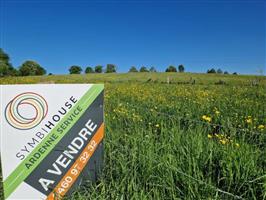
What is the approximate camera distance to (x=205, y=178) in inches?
108

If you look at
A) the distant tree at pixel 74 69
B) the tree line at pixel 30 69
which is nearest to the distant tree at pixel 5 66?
the tree line at pixel 30 69

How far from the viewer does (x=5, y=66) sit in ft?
223

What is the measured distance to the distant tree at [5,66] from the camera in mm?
65650

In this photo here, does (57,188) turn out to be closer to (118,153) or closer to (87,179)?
(87,179)

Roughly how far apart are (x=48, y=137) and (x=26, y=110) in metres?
0.29

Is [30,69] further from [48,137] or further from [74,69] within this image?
[48,137]

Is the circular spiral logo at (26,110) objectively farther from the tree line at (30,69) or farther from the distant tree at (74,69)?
the distant tree at (74,69)

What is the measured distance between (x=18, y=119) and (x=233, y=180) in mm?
1903

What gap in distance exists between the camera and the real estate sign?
2.54m

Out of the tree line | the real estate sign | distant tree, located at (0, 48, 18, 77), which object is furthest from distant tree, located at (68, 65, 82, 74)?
the real estate sign

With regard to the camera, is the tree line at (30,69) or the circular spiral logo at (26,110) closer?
the circular spiral logo at (26,110)

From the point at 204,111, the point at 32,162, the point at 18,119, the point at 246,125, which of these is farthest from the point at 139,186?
the point at 204,111

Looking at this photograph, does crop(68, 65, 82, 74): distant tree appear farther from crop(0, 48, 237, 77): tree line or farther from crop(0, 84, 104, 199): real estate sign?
crop(0, 84, 104, 199): real estate sign

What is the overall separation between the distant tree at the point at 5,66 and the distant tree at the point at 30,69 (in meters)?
5.52
